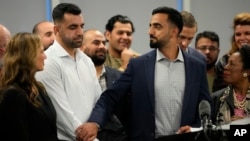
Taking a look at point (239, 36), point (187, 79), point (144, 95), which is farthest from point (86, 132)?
point (239, 36)

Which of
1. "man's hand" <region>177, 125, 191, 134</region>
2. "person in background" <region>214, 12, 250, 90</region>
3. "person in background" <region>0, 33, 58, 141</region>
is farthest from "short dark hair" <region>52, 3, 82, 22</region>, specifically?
"person in background" <region>214, 12, 250, 90</region>

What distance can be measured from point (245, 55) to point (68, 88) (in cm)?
136

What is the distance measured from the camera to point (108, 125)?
3711 mm

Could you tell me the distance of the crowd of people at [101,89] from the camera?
3145mm

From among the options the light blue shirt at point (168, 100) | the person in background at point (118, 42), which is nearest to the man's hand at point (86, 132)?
the light blue shirt at point (168, 100)

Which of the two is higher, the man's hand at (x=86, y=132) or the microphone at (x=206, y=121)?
the microphone at (x=206, y=121)

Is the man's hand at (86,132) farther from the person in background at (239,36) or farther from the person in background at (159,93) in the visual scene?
the person in background at (239,36)

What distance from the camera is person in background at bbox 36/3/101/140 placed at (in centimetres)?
340

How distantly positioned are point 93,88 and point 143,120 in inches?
15.0

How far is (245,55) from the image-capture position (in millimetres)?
4055

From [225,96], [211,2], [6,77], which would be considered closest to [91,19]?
[211,2]

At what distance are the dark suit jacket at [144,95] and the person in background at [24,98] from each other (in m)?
0.42

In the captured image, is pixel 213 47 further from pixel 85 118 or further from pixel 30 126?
pixel 30 126

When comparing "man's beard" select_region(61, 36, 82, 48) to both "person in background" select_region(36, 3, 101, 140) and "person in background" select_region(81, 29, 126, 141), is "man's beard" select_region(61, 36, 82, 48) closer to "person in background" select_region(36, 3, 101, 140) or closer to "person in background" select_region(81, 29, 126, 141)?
"person in background" select_region(36, 3, 101, 140)
